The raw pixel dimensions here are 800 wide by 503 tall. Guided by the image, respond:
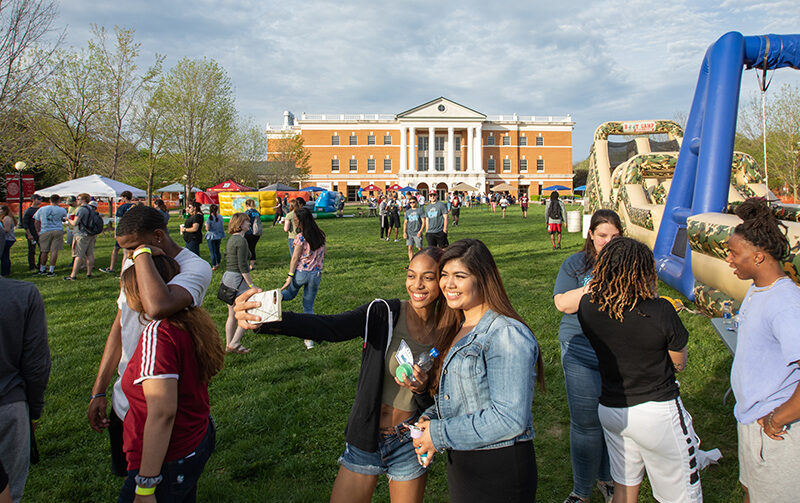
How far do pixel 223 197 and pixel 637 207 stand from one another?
80.7 ft

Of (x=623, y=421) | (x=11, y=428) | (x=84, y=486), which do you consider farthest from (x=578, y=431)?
(x=84, y=486)

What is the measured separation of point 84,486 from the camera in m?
3.46

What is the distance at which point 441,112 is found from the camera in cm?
6781

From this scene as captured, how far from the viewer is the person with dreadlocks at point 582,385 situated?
2.99 meters

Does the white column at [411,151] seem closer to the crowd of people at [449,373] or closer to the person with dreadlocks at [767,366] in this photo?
the crowd of people at [449,373]

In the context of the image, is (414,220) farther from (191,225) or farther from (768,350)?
(768,350)

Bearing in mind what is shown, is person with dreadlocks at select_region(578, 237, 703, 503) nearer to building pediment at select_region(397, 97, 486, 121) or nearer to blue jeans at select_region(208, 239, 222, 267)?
blue jeans at select_region(208, 239, 222, 267)

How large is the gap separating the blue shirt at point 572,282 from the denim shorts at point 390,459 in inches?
54.4

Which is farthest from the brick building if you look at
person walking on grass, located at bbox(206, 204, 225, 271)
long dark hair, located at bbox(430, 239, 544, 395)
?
long dark hair, located at bbox(430, 239, 544, 395)

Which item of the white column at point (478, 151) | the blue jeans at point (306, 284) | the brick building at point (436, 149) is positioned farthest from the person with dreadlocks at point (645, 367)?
the white column at point (478, 151)

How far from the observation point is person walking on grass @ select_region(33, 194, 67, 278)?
36.6ft

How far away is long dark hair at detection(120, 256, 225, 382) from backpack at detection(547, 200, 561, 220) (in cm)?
1269

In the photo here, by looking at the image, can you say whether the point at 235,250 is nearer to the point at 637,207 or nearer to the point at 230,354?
the point at 230,354

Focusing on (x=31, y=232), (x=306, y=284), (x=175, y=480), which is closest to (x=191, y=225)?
(x=31, y=232)
